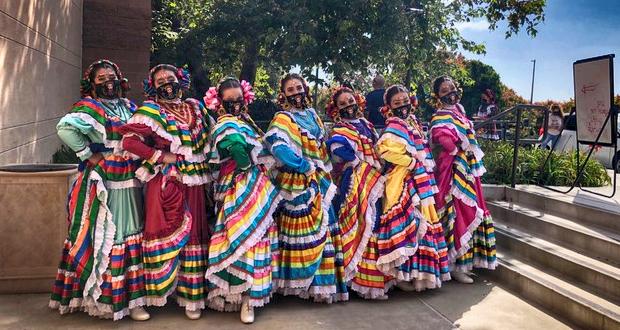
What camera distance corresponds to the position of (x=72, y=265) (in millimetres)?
3678

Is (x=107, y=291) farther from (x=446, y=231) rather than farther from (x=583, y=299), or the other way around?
(x=583, y=299)

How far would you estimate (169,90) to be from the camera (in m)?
3.72

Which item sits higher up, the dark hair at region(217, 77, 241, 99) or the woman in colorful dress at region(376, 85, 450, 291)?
the dark hair at region(217, 77, 241, 99)

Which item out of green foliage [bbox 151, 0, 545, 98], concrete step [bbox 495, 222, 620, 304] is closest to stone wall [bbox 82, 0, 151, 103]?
green foliage [bbox 151, 0, 545, 98]

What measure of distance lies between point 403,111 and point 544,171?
3.99 metres

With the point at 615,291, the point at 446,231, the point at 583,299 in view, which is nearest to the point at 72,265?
the point at 446,231

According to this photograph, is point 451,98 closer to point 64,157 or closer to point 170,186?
point 170,186

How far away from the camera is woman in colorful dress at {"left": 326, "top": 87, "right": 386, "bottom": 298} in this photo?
420 cm

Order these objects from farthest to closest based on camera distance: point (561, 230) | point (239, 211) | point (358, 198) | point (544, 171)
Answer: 1. point (544, 171)
2. point (561, 230)
3. point (358, 198)
4. point (239, 211)

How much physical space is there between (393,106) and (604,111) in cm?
293

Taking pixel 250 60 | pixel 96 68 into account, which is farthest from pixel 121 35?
pixel 96 68

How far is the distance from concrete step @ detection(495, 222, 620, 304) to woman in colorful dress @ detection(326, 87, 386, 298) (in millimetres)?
1696

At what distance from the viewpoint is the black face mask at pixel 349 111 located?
14.0ft

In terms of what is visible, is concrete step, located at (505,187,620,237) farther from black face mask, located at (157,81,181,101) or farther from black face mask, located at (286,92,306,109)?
black face mask, located at (157,81,181,101)
